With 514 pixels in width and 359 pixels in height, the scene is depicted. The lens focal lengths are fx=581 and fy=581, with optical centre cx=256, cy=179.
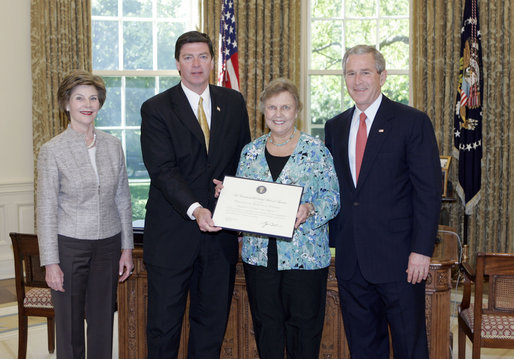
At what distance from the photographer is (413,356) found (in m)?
2.65

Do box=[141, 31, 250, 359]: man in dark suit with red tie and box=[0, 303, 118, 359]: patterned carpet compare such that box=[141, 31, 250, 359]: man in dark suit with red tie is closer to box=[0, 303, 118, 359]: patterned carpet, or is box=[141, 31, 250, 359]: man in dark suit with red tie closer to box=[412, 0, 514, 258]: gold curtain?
box=[0, 303, 118, 359]: patterned carpet

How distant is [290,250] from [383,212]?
Result: 1.48 feet

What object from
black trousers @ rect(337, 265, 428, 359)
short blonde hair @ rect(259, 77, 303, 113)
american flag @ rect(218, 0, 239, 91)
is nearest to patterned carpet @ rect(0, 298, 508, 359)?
black trousers @ rect(337, 265, 428, 359)

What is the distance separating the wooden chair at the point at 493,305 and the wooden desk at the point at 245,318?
16cm

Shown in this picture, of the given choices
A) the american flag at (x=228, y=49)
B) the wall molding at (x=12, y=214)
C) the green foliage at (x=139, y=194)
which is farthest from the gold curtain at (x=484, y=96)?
the wall molding at (x=12, y=214)

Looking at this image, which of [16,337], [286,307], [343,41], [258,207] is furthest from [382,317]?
[343,41]

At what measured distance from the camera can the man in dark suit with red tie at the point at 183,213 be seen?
8.96 ft

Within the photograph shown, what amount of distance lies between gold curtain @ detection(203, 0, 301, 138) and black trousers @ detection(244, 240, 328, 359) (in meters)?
3.76

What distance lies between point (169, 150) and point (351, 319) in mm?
1164

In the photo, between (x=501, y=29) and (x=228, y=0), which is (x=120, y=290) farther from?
(x=501, y=29)

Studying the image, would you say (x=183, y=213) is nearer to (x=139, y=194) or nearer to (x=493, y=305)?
(x=493, y=305)

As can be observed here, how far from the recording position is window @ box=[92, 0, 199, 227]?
6402mm

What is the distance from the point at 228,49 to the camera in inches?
224

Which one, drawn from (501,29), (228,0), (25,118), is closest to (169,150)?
(228,0)
